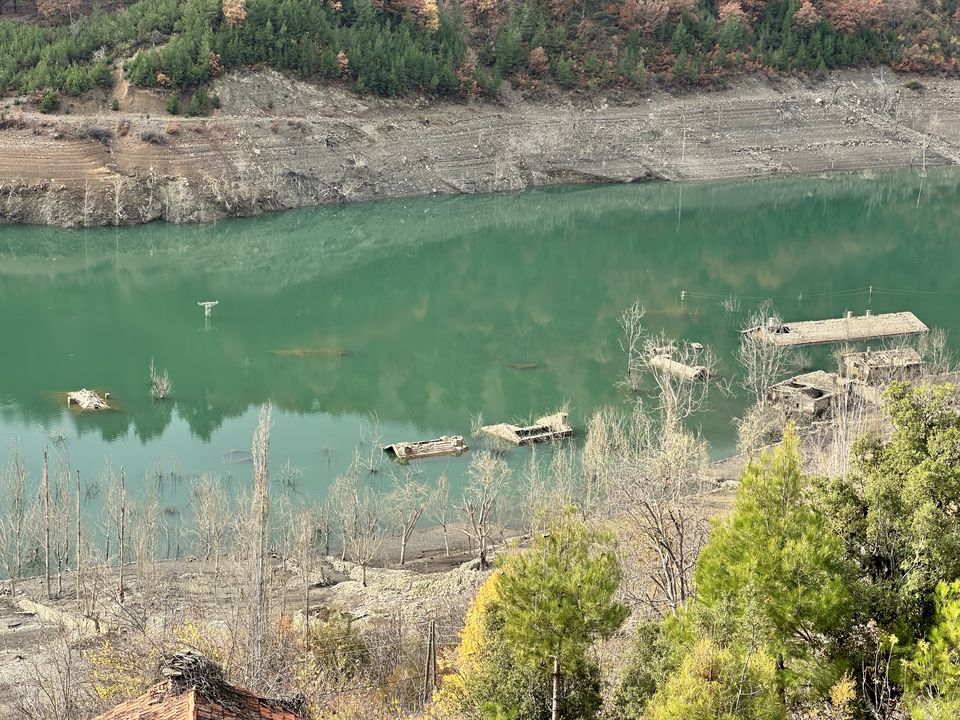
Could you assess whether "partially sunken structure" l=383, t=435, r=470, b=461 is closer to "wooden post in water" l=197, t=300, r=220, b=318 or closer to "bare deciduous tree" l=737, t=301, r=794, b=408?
"bare deciduous tree" l=737, t=301, r=794, b=408

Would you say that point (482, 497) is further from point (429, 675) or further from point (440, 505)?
point (429, 675)

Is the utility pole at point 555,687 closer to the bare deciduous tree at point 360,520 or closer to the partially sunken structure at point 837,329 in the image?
the bare deciduous tree at point 360,520

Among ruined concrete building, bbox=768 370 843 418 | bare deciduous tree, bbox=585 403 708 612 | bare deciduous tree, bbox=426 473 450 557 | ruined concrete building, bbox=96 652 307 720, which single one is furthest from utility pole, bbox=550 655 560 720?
ruined concrete building, bbox=768 370 843 418

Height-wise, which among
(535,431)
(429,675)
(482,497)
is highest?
(429,675)

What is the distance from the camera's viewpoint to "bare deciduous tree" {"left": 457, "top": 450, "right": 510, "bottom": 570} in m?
33.5

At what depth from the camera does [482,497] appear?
121 feet

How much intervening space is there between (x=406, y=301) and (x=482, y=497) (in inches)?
1159

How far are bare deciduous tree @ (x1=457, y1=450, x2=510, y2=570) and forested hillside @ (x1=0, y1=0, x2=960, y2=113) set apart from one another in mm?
55148

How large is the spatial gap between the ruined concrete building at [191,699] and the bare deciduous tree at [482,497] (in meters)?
19.2

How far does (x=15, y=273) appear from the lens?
67.6 metres

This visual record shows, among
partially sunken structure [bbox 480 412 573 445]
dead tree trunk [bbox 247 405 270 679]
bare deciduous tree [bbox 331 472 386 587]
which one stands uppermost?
dead tree trunk [bbox 247 405 270 679]

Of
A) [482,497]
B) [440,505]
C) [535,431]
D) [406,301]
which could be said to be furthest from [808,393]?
[406,301]

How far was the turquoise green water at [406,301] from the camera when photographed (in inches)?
1833

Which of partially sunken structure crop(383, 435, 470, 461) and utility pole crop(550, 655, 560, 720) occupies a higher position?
utility pole crop(550, 655, 560, 720)
